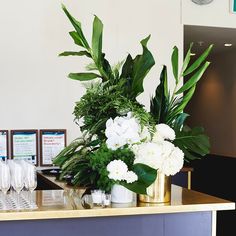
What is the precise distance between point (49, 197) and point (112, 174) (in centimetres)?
43

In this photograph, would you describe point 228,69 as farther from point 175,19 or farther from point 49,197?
point 49,197

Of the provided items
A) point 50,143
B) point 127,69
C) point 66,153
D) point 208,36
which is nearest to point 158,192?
point 66,153

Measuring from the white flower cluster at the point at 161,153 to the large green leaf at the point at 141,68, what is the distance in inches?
8.4

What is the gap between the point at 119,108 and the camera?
2.08 meters

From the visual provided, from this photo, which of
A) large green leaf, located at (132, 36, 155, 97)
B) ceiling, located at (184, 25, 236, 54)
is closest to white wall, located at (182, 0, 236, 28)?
ceiling, located at (184, 25, 236, 54)

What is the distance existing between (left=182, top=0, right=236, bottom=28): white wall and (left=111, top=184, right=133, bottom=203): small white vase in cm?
345

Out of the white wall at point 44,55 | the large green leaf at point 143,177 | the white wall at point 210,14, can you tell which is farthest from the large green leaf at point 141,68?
the white wall at point 210,14

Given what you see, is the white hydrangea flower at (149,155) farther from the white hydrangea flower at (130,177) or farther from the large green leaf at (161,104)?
the large green leaf at (161,104)

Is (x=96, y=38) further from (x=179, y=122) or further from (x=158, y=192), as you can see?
(x=158, y=192)

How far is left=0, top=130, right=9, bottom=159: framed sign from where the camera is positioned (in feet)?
14.4

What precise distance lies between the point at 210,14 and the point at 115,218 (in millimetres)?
3804

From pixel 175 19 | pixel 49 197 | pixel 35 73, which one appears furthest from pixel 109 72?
pixel 175 19

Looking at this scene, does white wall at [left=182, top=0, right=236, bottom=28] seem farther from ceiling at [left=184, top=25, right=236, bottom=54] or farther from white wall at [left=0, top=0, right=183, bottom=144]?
white wall at [left=0, top=0, right=183, bottom=144]

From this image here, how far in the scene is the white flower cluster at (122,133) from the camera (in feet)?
6.64
